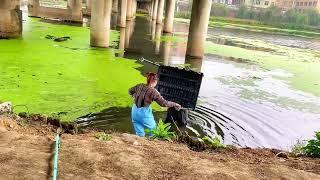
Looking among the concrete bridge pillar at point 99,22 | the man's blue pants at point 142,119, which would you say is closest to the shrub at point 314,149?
the man's blue pants at point 142,119

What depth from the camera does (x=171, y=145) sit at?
5699 millimetres

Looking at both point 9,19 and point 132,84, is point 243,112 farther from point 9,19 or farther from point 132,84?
point 9,19

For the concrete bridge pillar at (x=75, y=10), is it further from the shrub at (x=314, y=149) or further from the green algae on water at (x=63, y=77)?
the shrub at (x=314, y=149)

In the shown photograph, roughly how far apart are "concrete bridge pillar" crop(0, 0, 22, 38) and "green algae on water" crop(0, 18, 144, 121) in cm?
60

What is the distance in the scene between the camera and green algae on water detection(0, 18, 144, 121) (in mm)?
9391

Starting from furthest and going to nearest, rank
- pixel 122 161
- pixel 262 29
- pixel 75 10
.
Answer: pixel 262 29, pixel 75 10, pixel 122 161

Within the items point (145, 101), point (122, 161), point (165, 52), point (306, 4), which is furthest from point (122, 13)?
point (306, 4)

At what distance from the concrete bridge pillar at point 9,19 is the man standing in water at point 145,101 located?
1326 centimetres

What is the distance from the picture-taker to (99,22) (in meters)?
19.0

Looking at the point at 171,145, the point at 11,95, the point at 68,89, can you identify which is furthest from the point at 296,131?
the point at 11,95

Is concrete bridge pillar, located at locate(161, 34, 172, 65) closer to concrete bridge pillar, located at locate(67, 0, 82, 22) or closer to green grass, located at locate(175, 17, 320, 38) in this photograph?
concrete bridge pillar, located at locate(67, 0, 82, 22)

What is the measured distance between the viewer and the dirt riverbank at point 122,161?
4.30 meters

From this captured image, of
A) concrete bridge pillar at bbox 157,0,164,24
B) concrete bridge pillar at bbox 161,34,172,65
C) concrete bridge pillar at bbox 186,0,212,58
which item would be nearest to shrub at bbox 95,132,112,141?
concrete bridge pillar at bbox 161,34,172,65

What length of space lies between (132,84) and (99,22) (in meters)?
7.72
